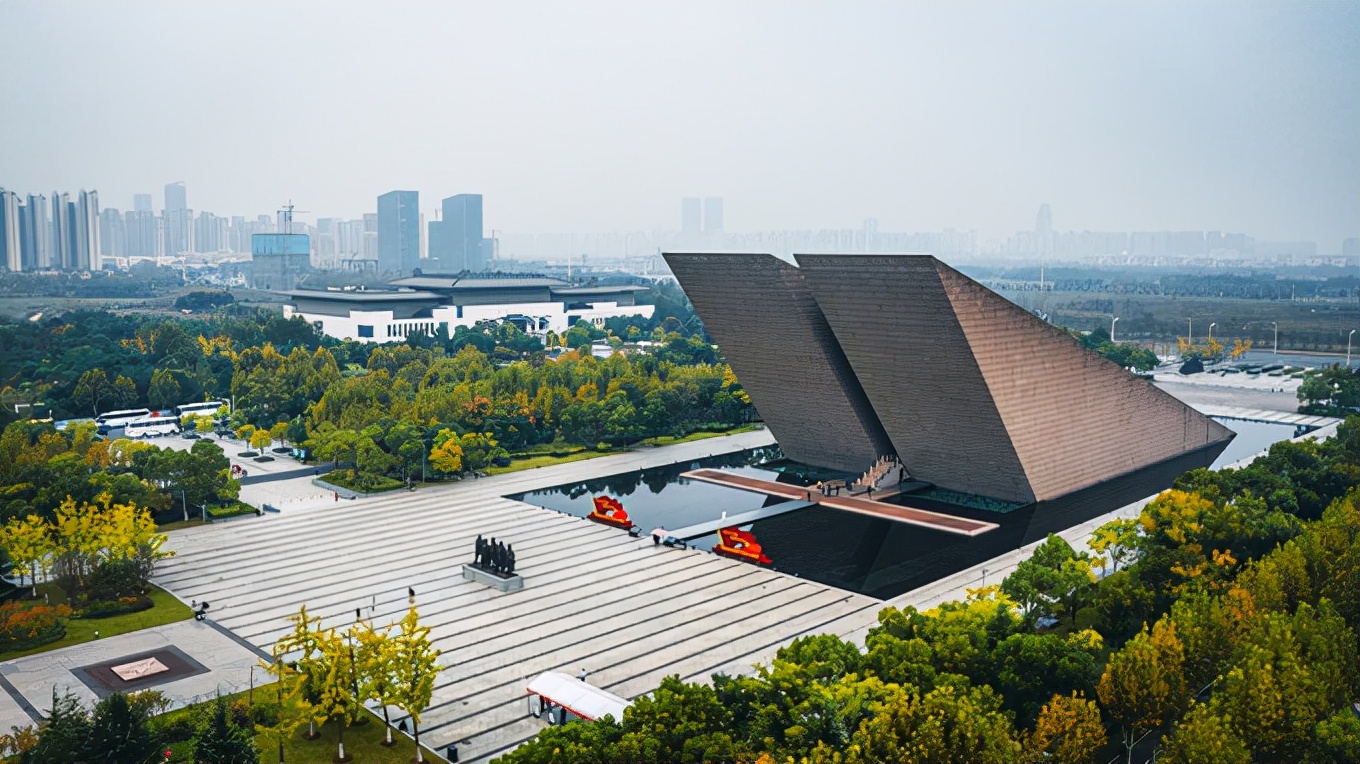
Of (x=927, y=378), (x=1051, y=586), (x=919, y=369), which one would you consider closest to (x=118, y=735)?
(x=1051, y=586)

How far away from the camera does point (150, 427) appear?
39.8 m

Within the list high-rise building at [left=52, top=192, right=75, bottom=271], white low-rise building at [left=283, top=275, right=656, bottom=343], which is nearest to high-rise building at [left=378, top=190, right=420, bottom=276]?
white low-rise building at [left=283, top=275, right=656, bottom=343]

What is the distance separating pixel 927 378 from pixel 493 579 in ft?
37.2

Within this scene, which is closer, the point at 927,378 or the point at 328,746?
the point at 328,746

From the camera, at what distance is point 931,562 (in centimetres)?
2356

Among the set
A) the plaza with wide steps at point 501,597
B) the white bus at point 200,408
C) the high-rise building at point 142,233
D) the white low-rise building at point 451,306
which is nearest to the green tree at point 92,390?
the white bus at point 200,408

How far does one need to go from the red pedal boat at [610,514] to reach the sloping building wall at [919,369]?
266 inches

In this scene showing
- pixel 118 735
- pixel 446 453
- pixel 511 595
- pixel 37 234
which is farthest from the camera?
pixel 37 234

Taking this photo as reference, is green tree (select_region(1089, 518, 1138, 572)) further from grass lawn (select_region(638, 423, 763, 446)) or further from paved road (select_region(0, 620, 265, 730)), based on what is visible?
grass lawn (select_region(638, 423, 763, 446))

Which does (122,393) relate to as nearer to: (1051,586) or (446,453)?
(446,453)

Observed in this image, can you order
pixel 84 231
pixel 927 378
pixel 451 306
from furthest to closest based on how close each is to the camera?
1. pixel 451 306
2. pixel 84 231
3. pixel 927 378

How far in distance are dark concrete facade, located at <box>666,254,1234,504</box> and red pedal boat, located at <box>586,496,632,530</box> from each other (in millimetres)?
6200

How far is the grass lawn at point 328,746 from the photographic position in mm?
14867

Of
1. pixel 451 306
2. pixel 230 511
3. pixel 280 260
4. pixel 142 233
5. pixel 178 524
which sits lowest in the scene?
pixel 178 524
